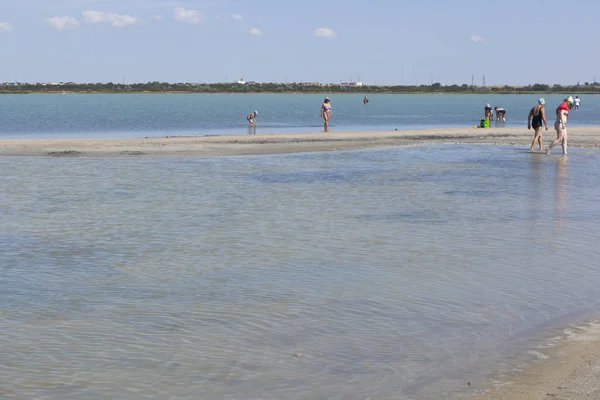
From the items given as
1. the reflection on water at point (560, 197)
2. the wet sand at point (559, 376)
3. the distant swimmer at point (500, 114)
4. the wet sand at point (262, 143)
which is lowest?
the reflection on water at point (560, 197)

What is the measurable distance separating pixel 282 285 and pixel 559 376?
427cm

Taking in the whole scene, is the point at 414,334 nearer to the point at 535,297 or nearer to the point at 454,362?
the point at 454,362

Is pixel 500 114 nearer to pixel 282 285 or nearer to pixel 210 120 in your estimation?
pixel 210 120

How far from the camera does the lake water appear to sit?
7.45 meters

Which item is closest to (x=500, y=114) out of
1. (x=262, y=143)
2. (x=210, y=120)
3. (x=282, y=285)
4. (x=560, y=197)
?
(x=210, y=120)

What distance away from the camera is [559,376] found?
7.11m

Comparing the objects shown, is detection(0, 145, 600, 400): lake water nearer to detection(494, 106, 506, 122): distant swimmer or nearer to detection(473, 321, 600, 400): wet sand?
detection(473, 321, 600, 400): wet sand

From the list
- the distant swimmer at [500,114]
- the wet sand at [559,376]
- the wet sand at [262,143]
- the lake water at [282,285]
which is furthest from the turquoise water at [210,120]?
the wet sand at [559,376]

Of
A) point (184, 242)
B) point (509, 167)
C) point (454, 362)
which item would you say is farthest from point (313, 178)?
point (454, 362)

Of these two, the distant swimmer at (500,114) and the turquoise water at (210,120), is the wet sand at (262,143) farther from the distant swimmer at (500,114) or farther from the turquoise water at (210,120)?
the distant swimmer at (500,114)

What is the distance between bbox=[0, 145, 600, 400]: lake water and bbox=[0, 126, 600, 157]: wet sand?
11.2 meters

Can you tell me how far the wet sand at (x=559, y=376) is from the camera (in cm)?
667

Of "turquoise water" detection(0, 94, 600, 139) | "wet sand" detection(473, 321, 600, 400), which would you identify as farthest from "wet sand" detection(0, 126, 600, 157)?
"wet sand" detection(473, 321, 600, 400)

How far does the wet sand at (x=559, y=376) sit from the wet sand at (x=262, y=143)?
950 inches
